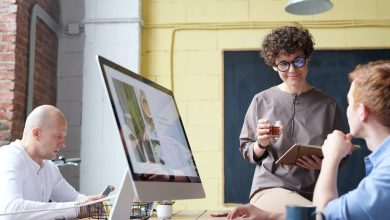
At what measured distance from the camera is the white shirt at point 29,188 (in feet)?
6.08

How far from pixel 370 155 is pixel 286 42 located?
0.98m

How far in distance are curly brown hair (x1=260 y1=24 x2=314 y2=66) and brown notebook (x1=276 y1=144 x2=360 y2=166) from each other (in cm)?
56

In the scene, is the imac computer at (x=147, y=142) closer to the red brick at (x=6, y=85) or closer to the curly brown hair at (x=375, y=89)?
the curly brown hair at (x=375, y=89)

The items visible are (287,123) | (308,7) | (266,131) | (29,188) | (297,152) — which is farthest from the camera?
(308,7)

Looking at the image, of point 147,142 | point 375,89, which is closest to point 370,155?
point 375,89

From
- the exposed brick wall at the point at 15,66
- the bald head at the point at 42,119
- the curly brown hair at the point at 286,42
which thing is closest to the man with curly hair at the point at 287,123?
the curly brown hair at the point at 286,42

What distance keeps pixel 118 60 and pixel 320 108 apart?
222 cm

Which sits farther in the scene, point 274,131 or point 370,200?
point 274,131

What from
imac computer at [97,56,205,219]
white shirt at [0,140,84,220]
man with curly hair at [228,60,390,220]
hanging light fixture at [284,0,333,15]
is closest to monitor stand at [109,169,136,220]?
imac computer at [97,56,205,219]

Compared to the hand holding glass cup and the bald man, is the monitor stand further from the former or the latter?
the bald man

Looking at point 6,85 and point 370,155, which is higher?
point 6,85

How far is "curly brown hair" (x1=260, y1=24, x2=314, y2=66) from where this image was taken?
209 centimetres

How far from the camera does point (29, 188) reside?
7.29 feet

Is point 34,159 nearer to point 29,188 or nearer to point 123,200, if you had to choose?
point 29,188
